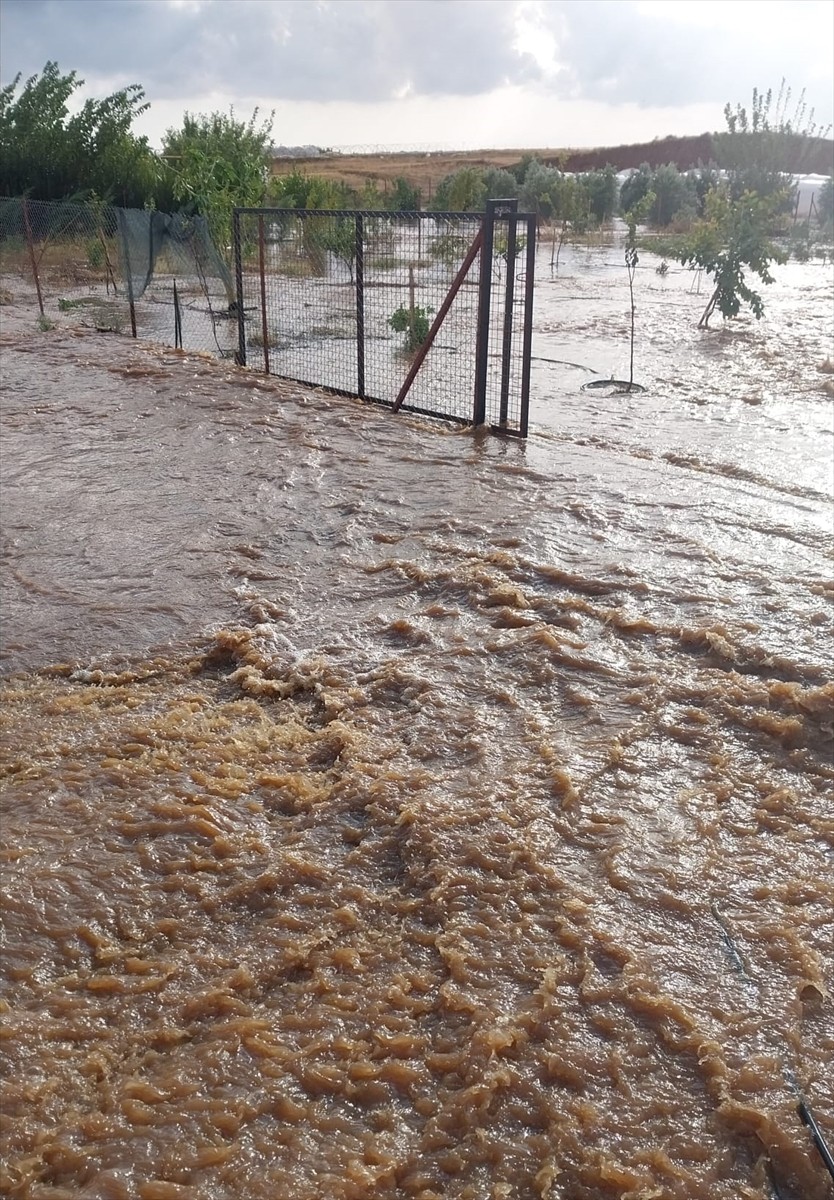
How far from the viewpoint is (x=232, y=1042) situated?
2.78 m

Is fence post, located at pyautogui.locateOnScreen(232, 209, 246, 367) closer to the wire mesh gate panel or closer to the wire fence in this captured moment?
the wire mesh gate panel

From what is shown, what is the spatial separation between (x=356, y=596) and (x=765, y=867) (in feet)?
9.16

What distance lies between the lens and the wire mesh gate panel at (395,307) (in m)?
8.59

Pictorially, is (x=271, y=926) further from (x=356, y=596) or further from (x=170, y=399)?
(x=170, y=399)

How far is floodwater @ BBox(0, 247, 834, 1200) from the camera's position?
8.37 feet

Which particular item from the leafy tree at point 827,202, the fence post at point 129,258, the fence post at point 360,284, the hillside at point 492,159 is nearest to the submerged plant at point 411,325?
the fence post at point 360,284

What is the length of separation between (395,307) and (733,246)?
5349 millimetres

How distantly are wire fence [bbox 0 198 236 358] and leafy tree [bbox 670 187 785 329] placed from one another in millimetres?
7189

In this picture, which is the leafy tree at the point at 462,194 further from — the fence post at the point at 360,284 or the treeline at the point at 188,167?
the fence post at the point at 360,284

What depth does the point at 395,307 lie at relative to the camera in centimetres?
1409

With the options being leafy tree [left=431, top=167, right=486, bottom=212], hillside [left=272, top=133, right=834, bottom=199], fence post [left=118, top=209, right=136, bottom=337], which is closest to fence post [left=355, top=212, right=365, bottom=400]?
fence post [left=118, top=209, right=136, bottom=337]

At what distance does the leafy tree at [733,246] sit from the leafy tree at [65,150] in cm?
1584

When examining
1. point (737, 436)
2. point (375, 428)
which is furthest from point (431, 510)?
point (737, 436)

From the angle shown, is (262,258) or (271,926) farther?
(262,258)
